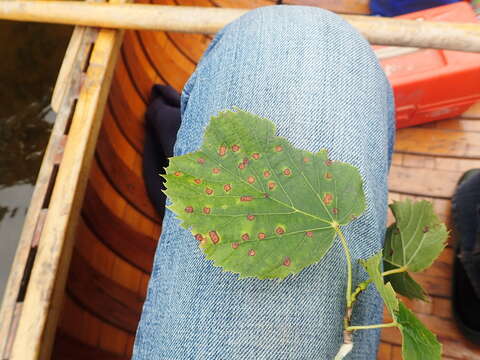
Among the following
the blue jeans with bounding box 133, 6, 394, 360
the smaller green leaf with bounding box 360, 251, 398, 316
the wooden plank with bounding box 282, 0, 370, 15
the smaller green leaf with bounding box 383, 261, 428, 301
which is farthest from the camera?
the wooden plank with bounding box 282, 0, 370, 15

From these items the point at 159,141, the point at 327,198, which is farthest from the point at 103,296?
the point at 327,198

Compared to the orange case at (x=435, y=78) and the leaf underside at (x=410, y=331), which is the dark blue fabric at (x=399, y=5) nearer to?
the orange case at (x=435, y=78)

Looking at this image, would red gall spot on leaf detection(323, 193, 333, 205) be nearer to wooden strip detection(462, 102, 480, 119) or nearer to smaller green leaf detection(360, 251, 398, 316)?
smaller green leaf detection(360, 251, 398, 316)

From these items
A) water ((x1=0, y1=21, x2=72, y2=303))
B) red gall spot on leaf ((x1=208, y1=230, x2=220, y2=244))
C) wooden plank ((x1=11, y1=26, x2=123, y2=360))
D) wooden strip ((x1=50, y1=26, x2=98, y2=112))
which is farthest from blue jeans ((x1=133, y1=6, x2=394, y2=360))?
water ((x1=0, y1=21, x2=72, y2=303))

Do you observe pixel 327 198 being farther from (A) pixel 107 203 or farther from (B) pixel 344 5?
(B) pixel 344 5

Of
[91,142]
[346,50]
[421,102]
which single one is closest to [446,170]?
[421,102]
